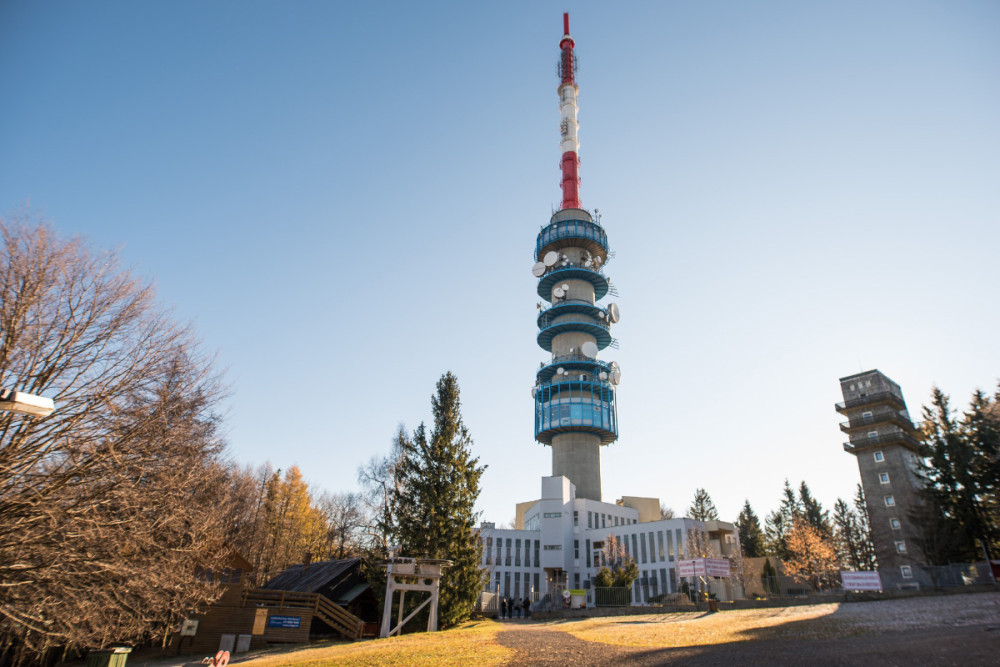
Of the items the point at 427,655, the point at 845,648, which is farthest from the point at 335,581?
the point at 845,648

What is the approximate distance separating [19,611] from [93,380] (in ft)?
19.4

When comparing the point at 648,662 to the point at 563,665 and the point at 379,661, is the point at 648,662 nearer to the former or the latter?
the point at 563,665

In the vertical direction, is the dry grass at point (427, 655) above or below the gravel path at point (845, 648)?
below

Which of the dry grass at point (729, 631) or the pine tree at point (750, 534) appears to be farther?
the pine tree at point (750, 534)

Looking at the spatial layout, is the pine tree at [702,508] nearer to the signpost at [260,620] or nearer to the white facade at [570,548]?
the white facade at [570,548]

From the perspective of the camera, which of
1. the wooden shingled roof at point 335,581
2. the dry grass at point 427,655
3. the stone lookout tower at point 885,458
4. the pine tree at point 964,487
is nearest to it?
the dry grass at point 427,655

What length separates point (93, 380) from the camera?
15016 mm

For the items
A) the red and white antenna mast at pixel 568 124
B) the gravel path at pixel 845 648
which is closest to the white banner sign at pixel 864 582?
the gravel path at pixel 845 648

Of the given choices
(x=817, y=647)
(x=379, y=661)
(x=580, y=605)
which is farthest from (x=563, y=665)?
(x=580, y=605)

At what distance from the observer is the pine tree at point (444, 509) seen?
88.3 feet

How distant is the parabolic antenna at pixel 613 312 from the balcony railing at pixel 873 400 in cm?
2564

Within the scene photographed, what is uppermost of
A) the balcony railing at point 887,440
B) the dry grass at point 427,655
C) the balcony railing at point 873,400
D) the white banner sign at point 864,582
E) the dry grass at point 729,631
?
the balcony railing at point 873,400

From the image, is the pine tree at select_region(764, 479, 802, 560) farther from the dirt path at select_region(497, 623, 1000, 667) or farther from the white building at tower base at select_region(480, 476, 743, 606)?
the dirt path at select_region(497, 623, 1000, 667)

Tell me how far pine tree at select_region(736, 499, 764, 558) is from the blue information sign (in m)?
61.5
